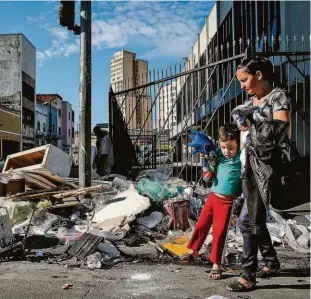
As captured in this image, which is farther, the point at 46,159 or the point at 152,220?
the point at 46,159

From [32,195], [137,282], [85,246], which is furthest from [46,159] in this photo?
[137,282]

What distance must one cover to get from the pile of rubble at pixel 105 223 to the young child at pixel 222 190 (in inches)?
23.1

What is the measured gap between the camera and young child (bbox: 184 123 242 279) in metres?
3.23

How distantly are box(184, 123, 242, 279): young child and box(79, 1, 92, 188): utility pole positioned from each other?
3.10 meters

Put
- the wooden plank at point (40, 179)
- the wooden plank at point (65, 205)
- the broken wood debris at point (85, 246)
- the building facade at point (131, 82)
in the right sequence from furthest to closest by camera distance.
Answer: the building facade at point (131, 82) → the wooden plank at point (40, 179) → the wooden plank at point (65, 205) → the broken wood debris at point (85, 246)

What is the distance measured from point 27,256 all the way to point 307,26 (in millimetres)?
8463

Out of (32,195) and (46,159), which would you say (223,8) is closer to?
(46,159)

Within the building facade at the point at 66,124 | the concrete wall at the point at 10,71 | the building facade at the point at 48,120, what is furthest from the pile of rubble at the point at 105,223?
the building facade at the point at 66,124

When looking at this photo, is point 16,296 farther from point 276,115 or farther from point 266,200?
point 276,115

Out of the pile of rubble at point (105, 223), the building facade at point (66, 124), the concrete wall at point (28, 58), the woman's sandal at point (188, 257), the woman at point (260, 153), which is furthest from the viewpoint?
the building facade at point (66, 124)

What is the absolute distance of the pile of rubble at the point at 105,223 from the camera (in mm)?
3936

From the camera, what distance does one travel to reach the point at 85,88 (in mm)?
6043

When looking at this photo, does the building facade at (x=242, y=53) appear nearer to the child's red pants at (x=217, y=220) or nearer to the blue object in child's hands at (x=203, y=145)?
the blue object in child's hands at (x=203, y=145)

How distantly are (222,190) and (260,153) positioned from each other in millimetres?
755
